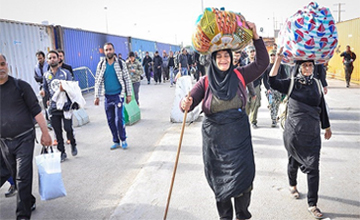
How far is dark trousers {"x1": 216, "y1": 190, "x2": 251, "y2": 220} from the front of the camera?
3180 mm

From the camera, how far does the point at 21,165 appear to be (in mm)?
3822

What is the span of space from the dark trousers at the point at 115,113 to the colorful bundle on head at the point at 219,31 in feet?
12.5

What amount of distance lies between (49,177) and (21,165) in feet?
1.09

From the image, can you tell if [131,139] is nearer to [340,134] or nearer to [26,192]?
[26,192]

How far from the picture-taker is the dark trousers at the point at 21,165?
380 cm

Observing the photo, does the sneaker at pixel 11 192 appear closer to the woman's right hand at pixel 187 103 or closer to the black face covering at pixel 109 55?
the black face covering at pixel 109 55

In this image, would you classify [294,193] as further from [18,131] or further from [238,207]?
[18,131]

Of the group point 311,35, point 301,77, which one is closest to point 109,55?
point 301,77

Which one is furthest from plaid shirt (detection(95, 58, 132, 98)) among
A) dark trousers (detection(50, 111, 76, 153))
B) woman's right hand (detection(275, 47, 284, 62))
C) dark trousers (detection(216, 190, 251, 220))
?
dark trousers (detection(216, 190, 251, 220))

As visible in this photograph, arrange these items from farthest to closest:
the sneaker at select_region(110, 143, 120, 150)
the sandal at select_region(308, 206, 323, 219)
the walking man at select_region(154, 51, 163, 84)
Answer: the walking man at select_region(154, 51, 163, 84), the sneaker at select_region(110, 143, 120, 150), the sandal at select_region(308, 206, 323, 219)

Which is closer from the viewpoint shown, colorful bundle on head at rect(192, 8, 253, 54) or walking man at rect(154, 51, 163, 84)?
colorful bundle on head at rect(192, 8, 253, 54)

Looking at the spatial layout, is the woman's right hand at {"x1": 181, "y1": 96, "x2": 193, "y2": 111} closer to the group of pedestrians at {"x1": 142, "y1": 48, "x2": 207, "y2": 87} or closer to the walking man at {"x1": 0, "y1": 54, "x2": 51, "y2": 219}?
the walking man at {"x1": 0, "y1": 54, "x2": 51, "y2": 219}

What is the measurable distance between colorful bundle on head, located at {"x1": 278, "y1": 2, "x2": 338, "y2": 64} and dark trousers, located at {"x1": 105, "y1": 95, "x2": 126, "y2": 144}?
3.80 metres

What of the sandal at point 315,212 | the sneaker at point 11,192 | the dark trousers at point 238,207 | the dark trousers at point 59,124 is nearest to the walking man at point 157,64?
the dark trousers at point 59,124
